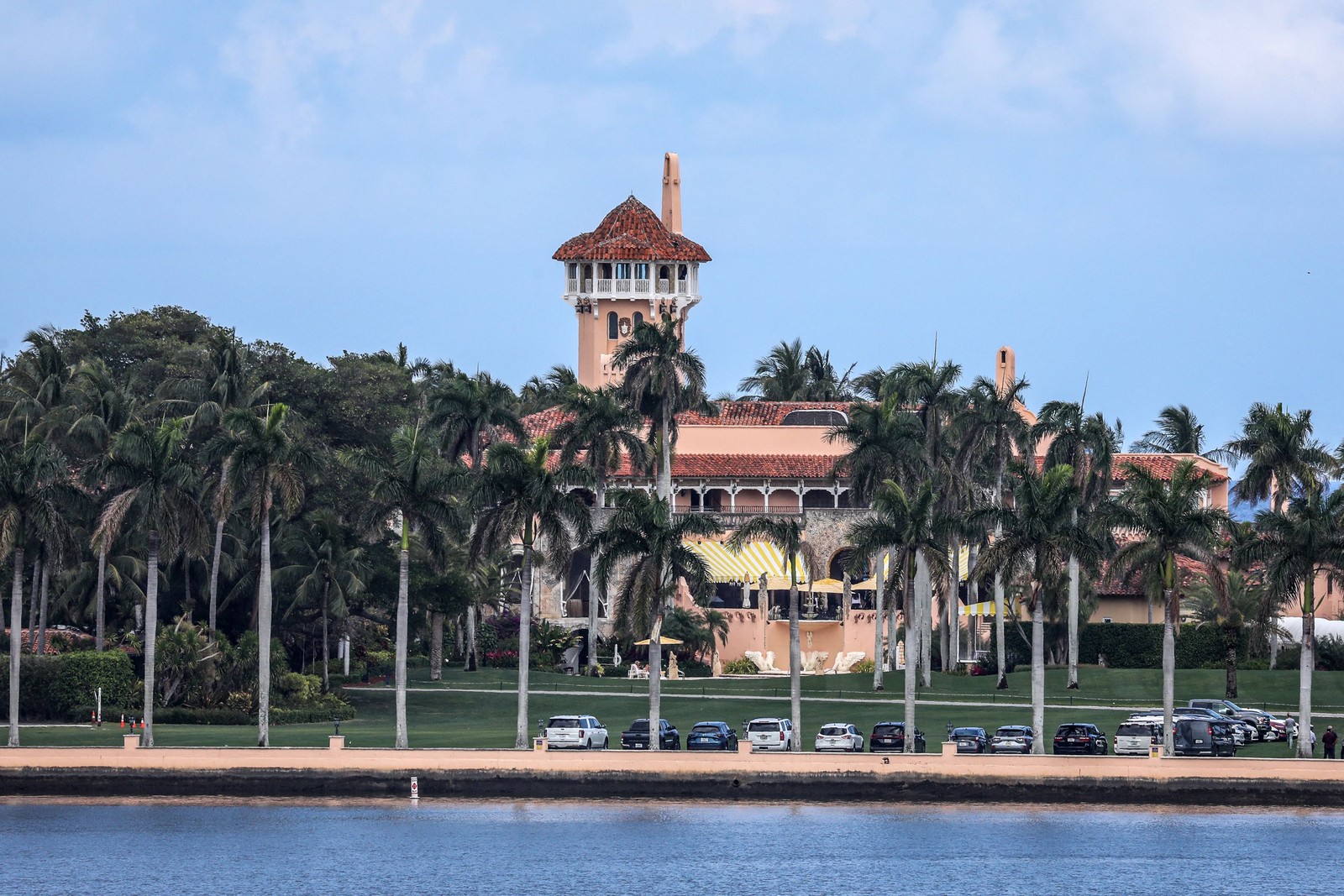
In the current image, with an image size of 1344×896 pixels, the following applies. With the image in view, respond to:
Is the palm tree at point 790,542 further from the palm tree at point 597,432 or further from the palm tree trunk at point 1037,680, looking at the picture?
the palm tree at point 597,432

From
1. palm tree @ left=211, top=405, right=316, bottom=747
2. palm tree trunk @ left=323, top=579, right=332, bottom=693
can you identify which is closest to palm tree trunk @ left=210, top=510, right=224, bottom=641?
palm tree trunk @ left=323, top=579, right=332, bottom=693

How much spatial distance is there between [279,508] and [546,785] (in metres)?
24.0

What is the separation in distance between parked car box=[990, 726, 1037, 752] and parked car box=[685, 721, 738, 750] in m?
8.70

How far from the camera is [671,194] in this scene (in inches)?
5536

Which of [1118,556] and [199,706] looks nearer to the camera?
[1118,556]

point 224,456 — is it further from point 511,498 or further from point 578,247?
point 578,247

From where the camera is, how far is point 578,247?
448ft

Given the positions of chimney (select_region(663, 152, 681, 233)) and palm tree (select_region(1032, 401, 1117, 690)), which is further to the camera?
chimney (select_region(663, 152, 681, 233))

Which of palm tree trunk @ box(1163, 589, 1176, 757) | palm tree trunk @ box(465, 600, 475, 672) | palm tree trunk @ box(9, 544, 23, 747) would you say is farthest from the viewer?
palm tree trunk @ box(465, 600, 475, 672)

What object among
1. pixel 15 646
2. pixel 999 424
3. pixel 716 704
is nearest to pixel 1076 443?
pixel 999 424

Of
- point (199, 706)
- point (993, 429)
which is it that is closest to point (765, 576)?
point (993, 429)

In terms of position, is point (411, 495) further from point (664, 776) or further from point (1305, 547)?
point (1305, 547)

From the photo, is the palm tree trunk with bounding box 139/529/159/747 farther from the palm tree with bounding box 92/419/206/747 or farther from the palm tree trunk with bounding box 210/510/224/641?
the palm tree trunk with bounding box 210/510/224/641

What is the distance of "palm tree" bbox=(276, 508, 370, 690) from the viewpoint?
89125mm
